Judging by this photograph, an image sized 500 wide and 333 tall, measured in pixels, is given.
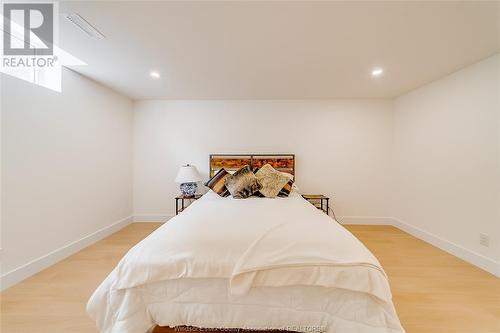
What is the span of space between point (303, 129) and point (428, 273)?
263 cm

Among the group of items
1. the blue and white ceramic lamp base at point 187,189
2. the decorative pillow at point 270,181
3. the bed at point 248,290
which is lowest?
the bed at point 248,290

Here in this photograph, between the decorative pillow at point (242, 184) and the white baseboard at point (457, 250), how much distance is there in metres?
2.61

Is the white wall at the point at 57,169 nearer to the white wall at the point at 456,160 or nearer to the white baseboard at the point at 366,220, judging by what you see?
the white baseboard at the point at 366,220

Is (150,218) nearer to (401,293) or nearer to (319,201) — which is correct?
(319,201)

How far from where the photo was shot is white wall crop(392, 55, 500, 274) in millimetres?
2262

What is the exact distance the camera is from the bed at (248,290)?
116cm

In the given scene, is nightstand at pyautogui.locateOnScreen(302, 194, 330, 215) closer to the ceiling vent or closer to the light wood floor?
the light wood floor

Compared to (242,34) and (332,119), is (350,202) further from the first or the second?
(242,34)

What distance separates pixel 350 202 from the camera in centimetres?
379

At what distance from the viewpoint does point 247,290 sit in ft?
3.84

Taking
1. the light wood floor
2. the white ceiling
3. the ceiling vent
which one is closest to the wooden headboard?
the white ceiling

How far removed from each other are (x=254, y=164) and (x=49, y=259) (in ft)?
9.74

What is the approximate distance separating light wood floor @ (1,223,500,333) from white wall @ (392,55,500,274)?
0.38 m

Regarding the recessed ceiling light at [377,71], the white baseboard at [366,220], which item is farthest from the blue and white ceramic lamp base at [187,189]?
the recessed ceiling light at [377,71]
